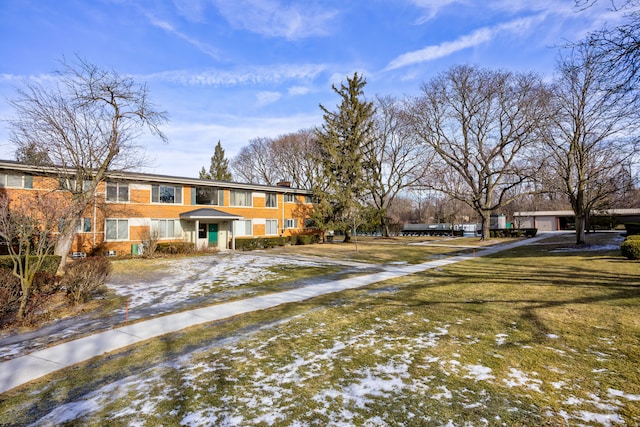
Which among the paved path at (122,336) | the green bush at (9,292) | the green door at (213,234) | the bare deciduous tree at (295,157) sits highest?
the bare deciduous tree at (295,157)

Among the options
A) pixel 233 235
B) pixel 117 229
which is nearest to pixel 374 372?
pixel 117 229

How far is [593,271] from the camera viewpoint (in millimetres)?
13617

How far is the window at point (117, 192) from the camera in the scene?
22547mm

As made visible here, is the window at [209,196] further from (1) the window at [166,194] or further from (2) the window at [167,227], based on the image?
(2) the window at [167,227]

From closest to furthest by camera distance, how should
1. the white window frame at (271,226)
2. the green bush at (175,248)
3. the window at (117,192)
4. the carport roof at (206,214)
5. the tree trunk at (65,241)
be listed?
1. the tree trunk at (65,241)
2. the window at (117,192)
3. the green bush at (175,248)
4. the carport roof at (206,214)
5. the white window frame at (271,226)

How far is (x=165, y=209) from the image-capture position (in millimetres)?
24906

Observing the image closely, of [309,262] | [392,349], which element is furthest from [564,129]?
[392,349]

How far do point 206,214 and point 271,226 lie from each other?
7.83 meters

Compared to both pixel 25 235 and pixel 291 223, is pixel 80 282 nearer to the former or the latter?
pixel 25 235

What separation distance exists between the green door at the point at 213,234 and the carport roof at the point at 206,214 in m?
1.53

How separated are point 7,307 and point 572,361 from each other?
1238 centimetres

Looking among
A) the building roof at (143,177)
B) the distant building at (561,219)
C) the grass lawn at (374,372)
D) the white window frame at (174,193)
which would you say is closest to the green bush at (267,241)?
the building roof at (143,177)

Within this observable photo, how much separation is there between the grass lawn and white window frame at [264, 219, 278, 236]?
2286cm

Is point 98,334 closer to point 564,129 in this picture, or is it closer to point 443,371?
point 443,371
